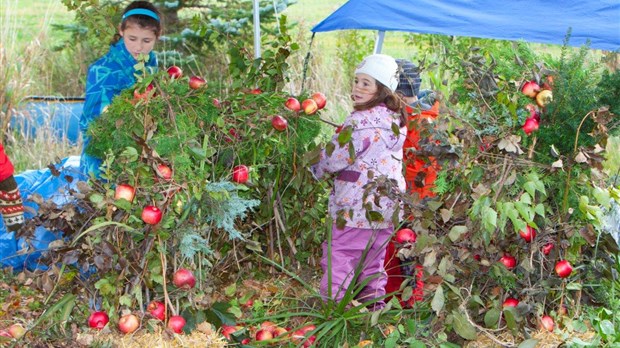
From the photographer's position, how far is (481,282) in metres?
3.23

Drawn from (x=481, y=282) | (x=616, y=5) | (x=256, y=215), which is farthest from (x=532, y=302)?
(x=616, y=5)

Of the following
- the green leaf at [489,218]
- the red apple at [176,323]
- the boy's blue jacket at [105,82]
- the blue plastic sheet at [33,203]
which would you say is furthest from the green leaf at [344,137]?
the blue plastic sheet at [33,203]

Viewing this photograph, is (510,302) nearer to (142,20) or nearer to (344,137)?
(344,137)

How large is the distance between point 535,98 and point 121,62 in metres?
2.00

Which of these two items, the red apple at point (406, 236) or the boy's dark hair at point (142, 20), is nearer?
the red apple at point (406, 236)

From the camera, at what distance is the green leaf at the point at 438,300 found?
3045 millimetres

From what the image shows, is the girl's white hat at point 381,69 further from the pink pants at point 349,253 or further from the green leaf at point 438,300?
the green leaf at point 438,300

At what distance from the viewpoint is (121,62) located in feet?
13.7

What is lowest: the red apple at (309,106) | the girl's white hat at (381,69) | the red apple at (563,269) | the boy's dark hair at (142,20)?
the red apple at (563,269)

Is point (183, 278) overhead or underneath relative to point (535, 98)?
underneath

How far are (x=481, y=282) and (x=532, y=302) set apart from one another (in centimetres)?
19

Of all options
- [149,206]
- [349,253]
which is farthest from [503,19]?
[149,206]

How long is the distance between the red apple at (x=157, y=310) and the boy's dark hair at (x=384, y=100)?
1.25 m

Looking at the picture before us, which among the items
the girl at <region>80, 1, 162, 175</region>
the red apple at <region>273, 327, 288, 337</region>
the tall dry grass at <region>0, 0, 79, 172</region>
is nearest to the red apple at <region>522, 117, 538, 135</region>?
the red apple at <region>273, 327, 288, 337</region>
